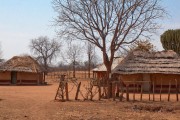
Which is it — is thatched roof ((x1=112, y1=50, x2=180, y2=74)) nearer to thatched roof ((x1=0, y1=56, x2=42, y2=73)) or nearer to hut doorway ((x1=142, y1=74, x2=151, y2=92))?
hut doorway ((x1=142, y1=74, x2=151, y2=92))

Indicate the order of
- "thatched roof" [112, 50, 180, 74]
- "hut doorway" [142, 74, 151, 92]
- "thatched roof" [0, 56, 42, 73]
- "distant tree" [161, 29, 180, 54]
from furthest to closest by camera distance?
"distant tree" [161, 29, 180, 54] → "thatched roof" [0, 56, 42, 73] → "hut doorway" [142, 74, 151, 92] → "thatched roof" [112, 50, 180, 74]

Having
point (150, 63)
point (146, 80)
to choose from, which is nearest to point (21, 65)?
point (146, 80)

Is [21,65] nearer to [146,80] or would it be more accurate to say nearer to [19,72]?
[19,72]

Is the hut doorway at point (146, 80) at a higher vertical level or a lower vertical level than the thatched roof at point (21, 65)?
lower

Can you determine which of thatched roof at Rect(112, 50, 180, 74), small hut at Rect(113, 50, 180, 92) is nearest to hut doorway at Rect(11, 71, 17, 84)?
small hut at Rect(113, 50, 180, 92)

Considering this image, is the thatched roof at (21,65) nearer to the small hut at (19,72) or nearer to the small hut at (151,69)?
the small hut at (19,72)

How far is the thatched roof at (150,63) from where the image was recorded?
28.5 meters

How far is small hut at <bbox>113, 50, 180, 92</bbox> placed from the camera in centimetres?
2856

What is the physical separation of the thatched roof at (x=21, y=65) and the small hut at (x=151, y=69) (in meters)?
15.1

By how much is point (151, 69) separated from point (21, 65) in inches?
744

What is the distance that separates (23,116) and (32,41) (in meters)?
73.0

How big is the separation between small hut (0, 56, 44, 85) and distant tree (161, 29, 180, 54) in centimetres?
1623

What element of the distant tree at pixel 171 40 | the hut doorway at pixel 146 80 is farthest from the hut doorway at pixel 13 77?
the distant tree at pixel 171 40

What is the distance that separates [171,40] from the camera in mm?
42312
